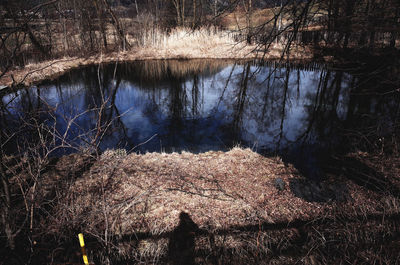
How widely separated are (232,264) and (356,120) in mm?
5672

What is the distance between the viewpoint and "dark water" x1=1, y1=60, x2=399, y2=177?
505 cm

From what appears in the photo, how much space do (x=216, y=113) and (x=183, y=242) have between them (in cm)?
467

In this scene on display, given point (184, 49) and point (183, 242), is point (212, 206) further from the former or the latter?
point (184, 49)

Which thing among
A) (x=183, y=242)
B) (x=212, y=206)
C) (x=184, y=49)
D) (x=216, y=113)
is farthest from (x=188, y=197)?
(x=184, y=49)

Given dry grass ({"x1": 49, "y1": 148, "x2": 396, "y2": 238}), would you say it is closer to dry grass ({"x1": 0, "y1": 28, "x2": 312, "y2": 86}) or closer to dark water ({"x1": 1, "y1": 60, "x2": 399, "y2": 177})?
dark water ({"x1": 1, "y1": 60, "x2": 399, "y2": 177})

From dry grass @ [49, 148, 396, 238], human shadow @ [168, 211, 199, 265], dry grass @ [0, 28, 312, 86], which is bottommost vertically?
human shadow @ [168, 211, 199, 265]

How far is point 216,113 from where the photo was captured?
6.82m

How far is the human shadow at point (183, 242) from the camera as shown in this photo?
2348mm

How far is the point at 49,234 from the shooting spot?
2482mm

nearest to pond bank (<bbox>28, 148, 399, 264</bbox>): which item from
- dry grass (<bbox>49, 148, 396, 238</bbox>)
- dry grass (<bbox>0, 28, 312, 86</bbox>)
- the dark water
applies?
dry grass (<bbox>49, 148, 396, 238</bbox>)

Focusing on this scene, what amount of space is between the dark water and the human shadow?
1.44 metres

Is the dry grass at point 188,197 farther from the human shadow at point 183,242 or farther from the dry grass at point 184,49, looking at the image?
the dry grass at point 184,49

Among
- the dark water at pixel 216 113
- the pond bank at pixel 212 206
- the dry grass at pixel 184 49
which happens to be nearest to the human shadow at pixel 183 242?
the pond bank at pixel 212 206

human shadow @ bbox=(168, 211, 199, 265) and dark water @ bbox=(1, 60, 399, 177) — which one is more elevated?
dark water @ bbox=(1, 60, 399, 177)
